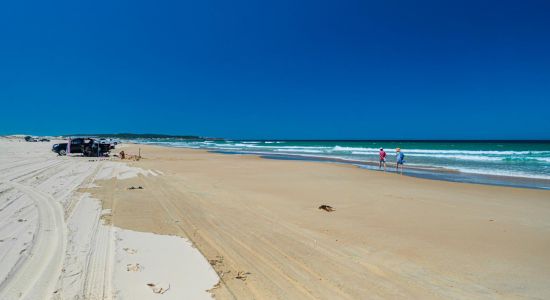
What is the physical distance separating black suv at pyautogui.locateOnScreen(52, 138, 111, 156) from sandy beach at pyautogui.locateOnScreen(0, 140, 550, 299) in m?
20.4

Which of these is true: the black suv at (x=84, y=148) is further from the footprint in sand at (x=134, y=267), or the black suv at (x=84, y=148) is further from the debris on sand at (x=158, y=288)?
the debris on sand at (x=158, y=288)

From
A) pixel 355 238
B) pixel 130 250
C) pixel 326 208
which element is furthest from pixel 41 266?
pixel 326 208

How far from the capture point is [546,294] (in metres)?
4.32

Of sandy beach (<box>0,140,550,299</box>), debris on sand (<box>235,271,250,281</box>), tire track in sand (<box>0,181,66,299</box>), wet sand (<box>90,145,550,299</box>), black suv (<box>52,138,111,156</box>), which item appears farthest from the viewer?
black suv (<box>52,138,111,156</box>)

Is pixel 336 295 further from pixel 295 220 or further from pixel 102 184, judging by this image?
pixel 102 184

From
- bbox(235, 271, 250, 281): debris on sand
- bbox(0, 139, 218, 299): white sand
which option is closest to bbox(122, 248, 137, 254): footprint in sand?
bbox(0, 139, 218, 299): white sand

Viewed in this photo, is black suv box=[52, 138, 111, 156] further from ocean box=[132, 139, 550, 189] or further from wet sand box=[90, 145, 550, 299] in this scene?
wet sand box=[90, 145, 550, 299]

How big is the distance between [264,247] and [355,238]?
1838 millimetres

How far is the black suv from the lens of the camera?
30175mm

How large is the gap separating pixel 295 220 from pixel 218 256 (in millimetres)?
3012

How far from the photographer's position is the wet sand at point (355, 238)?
445 centimetres

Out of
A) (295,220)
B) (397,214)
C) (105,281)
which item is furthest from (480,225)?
(105,281)

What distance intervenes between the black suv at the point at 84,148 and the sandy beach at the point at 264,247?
66.8 ft

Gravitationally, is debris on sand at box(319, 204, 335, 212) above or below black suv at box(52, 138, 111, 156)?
A: below
